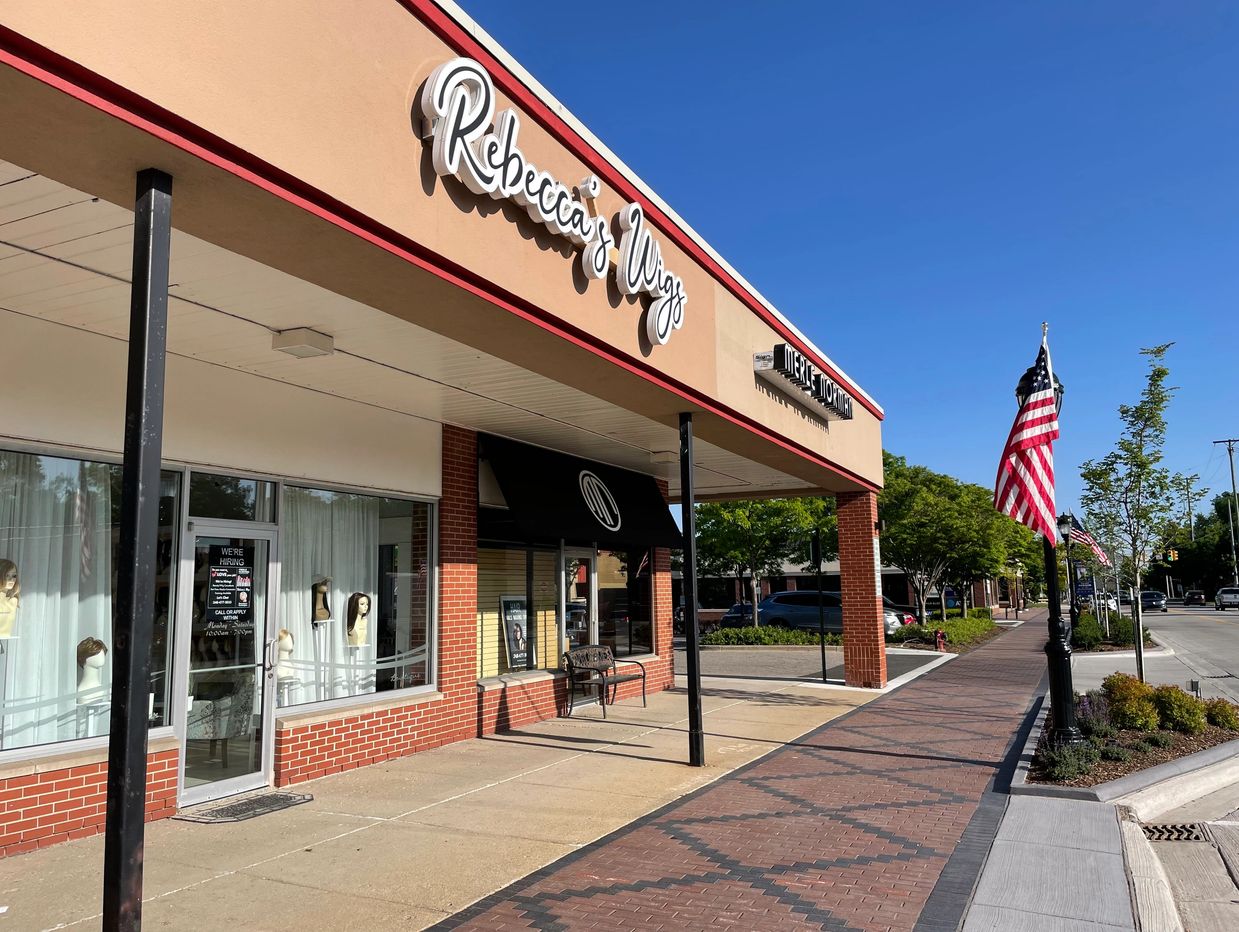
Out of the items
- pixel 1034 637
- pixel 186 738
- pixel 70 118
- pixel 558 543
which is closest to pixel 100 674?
pixel 186 738

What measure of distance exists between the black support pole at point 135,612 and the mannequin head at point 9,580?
145 inches

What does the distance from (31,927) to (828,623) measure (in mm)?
28565

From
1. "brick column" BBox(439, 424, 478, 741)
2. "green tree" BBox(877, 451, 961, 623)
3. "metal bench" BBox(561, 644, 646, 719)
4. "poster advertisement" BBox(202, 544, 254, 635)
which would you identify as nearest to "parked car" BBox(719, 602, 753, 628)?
"green tree" BBox(877, 451, 961, 623)

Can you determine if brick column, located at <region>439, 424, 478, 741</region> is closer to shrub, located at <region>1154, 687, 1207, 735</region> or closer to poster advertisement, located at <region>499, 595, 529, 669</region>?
poster advertisement, located at <region>499, 595, 529, 669</region>

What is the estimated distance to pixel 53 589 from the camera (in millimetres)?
6730

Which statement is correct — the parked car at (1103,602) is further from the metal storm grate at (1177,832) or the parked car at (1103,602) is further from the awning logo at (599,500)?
the metal storm grate at (1177,832)

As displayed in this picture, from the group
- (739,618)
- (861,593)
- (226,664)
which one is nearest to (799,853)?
(226,664)

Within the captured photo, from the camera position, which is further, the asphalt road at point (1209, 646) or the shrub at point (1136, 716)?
the asphalt road at point (1209, 646)

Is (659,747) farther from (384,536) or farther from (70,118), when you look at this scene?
(70,118)

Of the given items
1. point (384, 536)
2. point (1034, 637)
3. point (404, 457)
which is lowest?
point (1034, 637)

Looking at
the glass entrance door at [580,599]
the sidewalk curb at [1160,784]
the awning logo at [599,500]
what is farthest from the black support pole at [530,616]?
the sidewalk curb at [1160,784]

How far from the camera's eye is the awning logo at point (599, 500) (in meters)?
12.7

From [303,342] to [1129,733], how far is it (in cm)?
913

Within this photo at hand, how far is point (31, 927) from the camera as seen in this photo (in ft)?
16.0
